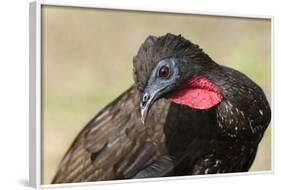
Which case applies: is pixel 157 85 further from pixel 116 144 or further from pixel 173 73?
pixel 116 144

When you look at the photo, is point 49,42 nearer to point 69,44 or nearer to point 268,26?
point 69,44

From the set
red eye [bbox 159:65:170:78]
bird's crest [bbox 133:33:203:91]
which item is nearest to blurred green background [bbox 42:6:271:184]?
bird's crest [bbox 133:33:203:91]

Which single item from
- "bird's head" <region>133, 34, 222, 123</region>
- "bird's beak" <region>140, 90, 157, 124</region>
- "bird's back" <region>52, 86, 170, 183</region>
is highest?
"bird's head" <region>133, 34, 222, 123</region>

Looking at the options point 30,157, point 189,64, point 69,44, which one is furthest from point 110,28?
point 30,157

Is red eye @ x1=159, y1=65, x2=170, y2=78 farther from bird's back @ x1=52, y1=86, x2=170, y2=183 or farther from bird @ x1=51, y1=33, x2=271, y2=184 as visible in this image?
bird's back @ x1=52, y1=86, x2=170, y2=183

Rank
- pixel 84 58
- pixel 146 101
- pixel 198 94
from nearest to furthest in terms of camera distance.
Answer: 1. pixel 84 58
2. pixel 146 101
3. pixel 198 94

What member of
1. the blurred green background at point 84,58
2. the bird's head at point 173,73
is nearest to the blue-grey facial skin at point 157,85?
the bird's head at point 173,73

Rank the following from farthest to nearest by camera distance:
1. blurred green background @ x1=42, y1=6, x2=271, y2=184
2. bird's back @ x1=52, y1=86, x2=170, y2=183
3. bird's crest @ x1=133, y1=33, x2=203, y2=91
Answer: bird's crest @ x1=133, y1=33, x2=203, y2=91
bird's back @ x1=52, y1=86, x2=170, y2=183
blurred green background @ x1=42, y1=6, x2=271, y2=184

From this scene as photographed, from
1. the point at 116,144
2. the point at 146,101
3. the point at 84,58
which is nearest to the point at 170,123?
the point at 146,101

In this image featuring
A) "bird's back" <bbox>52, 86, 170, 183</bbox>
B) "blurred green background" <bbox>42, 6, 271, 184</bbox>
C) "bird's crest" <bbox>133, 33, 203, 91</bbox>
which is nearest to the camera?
"blurred green background" <bbox>42, 6, 271, 184</bbox>
